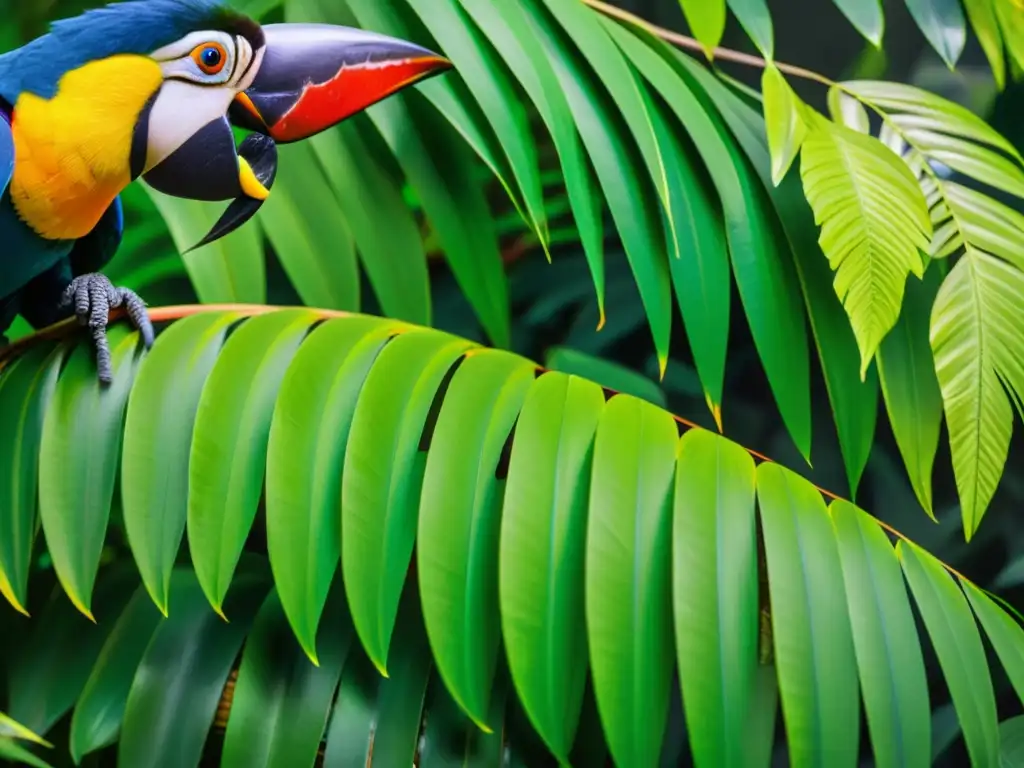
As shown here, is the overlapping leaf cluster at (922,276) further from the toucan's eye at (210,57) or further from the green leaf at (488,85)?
the toucan's eye at (210,57)

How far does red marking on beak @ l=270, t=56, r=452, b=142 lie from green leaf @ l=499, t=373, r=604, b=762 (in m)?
0.19

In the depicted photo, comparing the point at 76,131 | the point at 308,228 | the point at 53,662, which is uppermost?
the point at 76,131

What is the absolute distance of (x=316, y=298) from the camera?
689 mm

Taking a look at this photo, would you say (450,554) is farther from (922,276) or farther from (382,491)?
(922,276)

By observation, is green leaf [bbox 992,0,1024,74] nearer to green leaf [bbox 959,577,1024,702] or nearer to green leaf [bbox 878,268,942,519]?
green leaf [bbox 878,268,942,519]

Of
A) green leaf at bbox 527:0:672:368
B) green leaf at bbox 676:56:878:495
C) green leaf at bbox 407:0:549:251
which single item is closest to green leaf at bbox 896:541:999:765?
green leaf at bbox 676:56:878:495

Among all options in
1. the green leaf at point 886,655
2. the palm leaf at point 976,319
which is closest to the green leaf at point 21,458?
the green leaf at point 886,655

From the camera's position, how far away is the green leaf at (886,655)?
1.71 feet

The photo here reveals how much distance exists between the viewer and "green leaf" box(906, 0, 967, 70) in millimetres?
770

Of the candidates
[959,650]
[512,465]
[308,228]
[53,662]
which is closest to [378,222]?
[308,228]

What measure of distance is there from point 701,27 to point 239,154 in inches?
13.6

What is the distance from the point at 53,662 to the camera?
0.57m

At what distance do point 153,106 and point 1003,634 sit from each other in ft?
1.90

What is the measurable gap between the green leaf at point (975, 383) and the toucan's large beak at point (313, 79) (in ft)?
1.31
